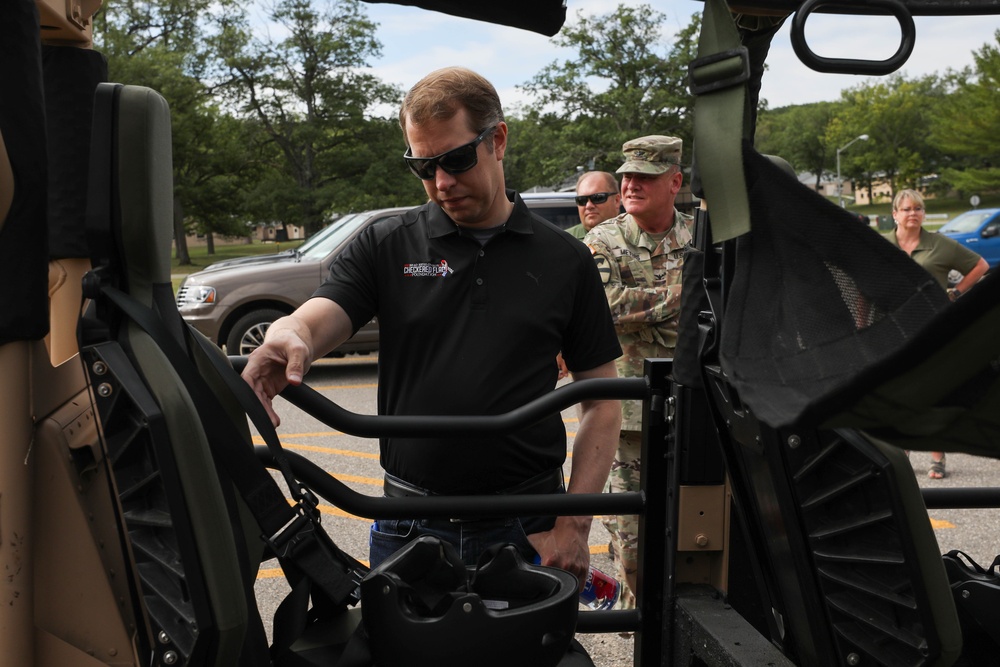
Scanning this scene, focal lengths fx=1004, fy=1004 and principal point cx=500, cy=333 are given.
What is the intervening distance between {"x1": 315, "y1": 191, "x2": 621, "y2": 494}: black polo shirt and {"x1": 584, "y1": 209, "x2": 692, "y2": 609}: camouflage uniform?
1899 millimetres

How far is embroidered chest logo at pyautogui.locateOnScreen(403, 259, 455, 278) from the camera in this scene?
269 centimetres

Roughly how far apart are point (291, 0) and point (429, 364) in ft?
121

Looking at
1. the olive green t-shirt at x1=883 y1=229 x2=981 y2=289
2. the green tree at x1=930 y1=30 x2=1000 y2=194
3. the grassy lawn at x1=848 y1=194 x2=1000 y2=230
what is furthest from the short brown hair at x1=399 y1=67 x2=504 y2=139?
the grassy lawn at x1=848 y1=194 x2=1000 y2=230

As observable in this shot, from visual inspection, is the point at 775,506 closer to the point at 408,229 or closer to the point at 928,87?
the point at 408,229

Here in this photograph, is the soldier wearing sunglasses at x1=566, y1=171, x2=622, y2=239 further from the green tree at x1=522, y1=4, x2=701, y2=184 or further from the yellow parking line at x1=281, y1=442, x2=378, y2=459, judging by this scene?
the green tree at x1=522, y1=4, x2=701, y2=184

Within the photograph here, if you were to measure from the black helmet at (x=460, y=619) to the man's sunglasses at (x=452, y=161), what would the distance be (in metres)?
1.02

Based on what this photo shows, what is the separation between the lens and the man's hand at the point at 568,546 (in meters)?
2.62

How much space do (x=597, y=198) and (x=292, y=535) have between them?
20.0ft

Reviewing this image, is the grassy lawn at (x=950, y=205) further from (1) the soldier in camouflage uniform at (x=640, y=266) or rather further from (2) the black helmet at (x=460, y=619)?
(2) the black helmet at (x=460, y=619)

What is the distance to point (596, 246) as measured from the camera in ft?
16.7

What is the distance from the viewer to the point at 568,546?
8.64ft

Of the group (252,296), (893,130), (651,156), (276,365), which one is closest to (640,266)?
(651,156)

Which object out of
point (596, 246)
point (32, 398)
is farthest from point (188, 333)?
point (596, 246)

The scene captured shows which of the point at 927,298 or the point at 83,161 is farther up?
the point at 83,161
